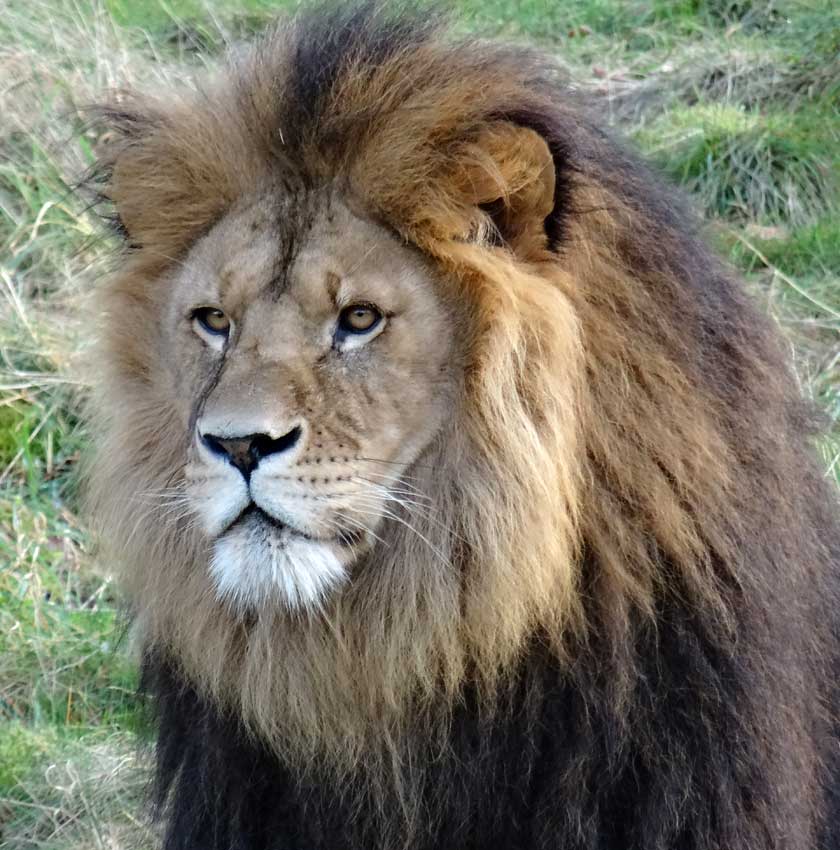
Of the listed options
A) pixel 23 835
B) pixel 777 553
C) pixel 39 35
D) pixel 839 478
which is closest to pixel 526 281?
pixel 777 553

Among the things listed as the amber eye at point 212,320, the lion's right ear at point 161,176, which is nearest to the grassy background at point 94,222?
the lion's right ear at point 161,176

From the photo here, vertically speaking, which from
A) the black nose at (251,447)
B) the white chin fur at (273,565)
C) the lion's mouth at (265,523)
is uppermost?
the black nose at (251,447)

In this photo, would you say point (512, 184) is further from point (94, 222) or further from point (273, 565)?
point (94, 222)

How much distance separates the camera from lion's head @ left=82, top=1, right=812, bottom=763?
7.87ft

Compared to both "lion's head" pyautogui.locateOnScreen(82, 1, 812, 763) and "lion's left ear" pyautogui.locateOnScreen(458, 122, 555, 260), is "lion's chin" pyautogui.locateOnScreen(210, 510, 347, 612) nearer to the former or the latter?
"lion's head" pyautogui.locateOnScreen(82, 1, 812, 763)

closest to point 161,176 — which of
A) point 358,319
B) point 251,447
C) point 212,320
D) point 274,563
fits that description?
point 212,320

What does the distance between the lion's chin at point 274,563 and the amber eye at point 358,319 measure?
0.35 meters

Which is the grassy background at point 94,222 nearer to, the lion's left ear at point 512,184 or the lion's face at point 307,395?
the lion's face at point 307,395

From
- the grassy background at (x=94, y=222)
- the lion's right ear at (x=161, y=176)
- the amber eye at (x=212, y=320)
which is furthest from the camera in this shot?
the grassy background at (x=94, y=222)

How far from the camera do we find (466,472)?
246 cm

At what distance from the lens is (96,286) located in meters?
2.96

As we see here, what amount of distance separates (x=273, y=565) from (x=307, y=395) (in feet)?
0.90

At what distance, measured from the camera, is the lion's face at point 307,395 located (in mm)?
2322

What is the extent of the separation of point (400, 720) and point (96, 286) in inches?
42.3
